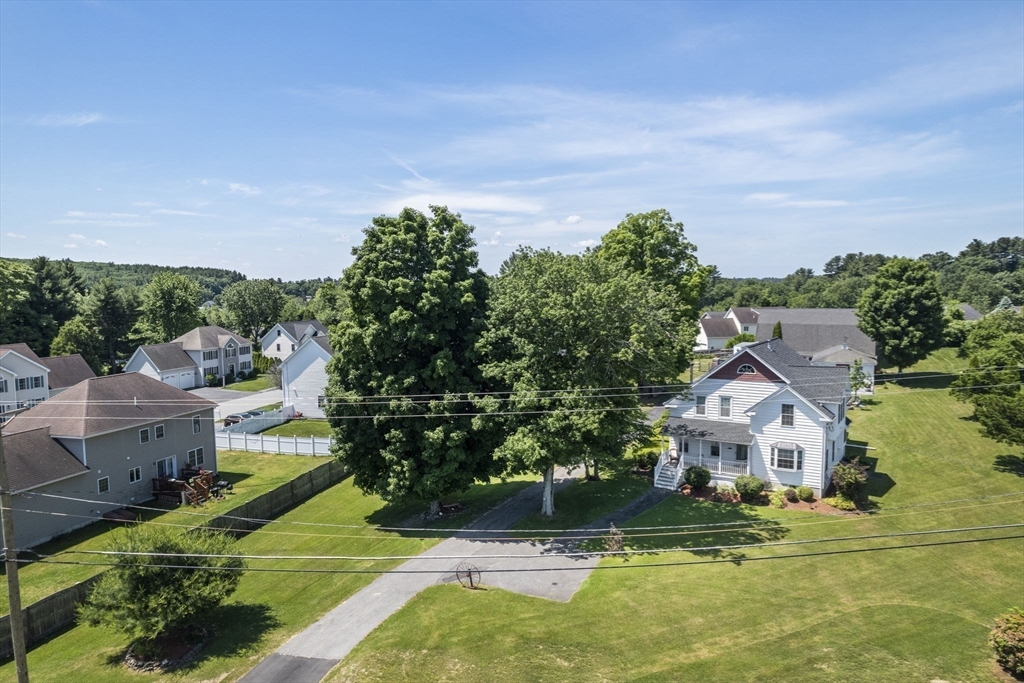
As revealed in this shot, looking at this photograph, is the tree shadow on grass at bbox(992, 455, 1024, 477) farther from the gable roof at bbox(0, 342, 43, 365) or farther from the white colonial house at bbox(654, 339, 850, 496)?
the gable roof at bbox(0, 342, 43, 365)

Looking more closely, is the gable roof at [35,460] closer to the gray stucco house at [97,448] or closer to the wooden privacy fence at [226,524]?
the gray stucco house at [97,448]

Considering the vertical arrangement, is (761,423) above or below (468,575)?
above

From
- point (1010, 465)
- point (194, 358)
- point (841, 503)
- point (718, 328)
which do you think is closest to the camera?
point (841, 503)

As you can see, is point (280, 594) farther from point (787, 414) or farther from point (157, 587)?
point (787, 414)

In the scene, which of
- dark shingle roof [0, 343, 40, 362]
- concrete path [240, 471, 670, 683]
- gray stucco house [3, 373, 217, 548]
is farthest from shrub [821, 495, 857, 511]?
dark shingle roof [0, 343, 40, 362]

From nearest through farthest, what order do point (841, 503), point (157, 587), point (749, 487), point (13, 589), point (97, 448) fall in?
point (13, 589)
point (157, 587)
point (841, 503)
point (97, 448)
point (749, 487)

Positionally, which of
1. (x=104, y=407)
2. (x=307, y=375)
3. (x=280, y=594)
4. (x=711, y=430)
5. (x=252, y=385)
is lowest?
(x=280, y=594)

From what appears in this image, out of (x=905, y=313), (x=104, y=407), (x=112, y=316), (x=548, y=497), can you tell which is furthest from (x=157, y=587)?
(x=112, y=316)
